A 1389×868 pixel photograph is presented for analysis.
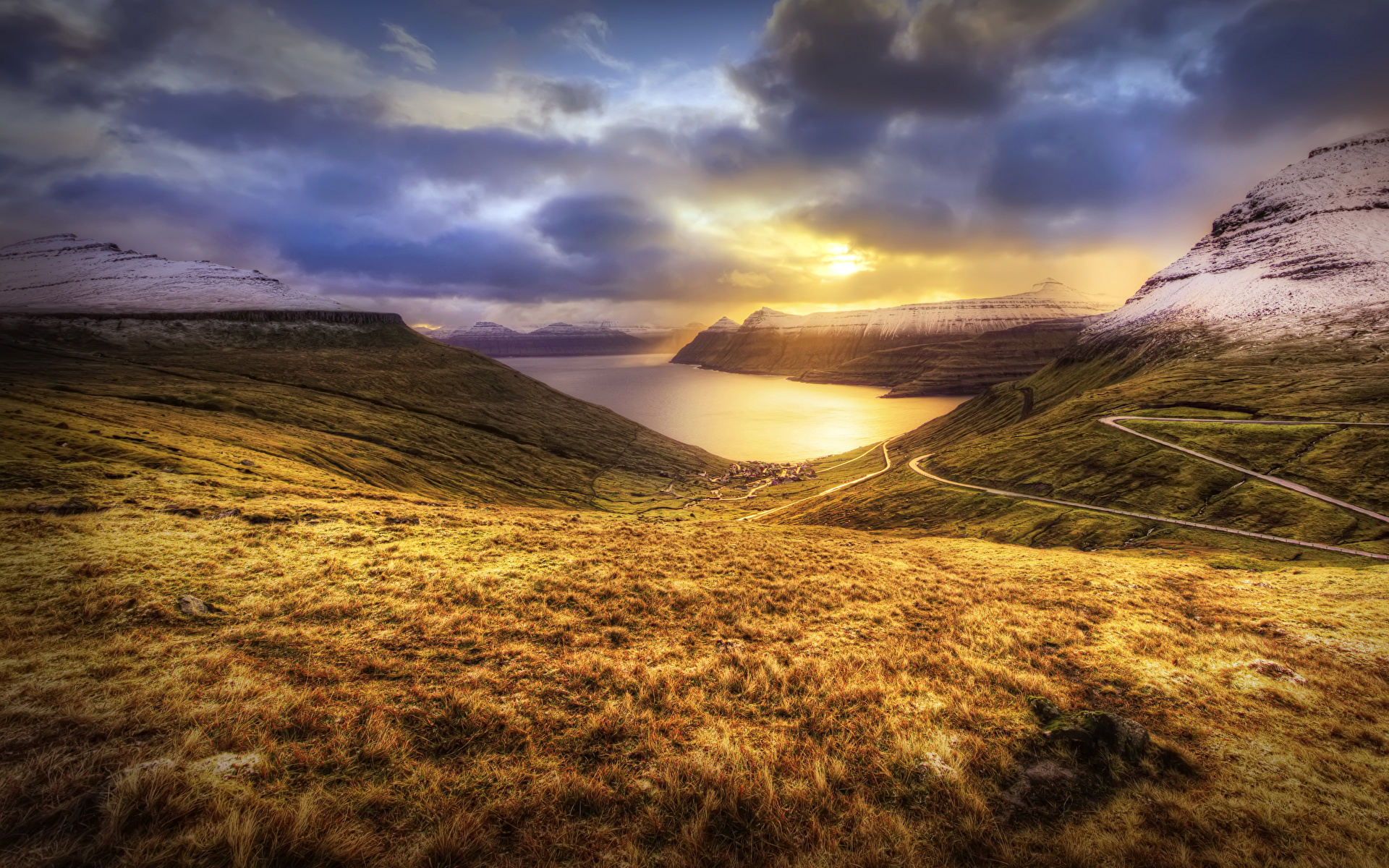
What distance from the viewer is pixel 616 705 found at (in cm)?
987

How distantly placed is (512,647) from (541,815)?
6.35 meters

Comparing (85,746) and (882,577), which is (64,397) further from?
(882,577)

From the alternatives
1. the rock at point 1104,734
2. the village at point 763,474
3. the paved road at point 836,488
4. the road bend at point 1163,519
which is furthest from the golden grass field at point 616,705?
the village at point 763,474

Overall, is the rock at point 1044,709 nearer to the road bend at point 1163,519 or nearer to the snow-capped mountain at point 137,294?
the road bend at point 1163,519

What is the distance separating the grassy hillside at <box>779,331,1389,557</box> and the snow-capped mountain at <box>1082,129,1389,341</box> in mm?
21744

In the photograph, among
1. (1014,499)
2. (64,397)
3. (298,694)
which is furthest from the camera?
(1014,499)

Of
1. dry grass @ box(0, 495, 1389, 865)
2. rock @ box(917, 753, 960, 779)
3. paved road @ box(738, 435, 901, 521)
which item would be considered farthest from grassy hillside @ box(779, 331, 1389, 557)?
rock @ box(917, 753, 960, 779)

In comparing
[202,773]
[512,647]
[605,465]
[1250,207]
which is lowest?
[605,465]

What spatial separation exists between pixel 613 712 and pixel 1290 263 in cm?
21096

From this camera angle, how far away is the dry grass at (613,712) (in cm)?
621

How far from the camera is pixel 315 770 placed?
6957mm

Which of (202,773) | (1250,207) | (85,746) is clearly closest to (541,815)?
(202,773)

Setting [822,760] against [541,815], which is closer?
[541,815]

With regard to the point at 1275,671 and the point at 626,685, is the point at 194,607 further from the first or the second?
the point at 1275,671
